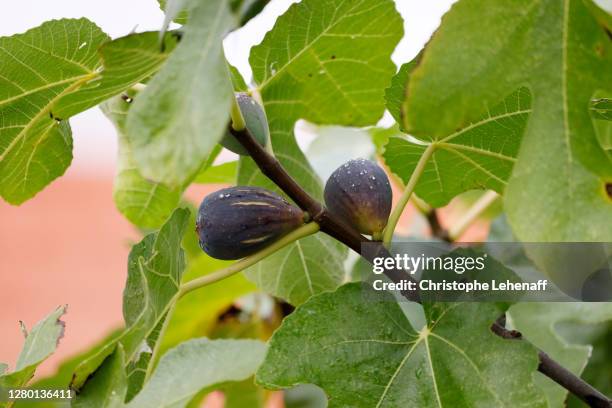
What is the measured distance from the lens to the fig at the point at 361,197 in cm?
105

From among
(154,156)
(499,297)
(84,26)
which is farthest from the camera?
(84,26)

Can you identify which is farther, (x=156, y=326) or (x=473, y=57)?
(x=156, y=326)

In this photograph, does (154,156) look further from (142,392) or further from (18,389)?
(18,389)

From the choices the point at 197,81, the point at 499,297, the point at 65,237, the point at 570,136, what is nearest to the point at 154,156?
the point at 197,81

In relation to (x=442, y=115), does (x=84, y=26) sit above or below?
above

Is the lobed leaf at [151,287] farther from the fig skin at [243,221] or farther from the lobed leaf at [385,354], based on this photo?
the lobed leaf at [385,354]

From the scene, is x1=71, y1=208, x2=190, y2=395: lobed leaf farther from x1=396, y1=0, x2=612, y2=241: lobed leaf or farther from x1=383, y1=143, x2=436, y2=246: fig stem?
x1=396, y1=0, x2=612, y2=241: lobed leaf

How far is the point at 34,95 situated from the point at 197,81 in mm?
525

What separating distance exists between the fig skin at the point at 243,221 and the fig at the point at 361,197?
2.1 inches

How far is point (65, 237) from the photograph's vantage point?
40.1ft

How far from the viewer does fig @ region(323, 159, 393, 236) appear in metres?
1.05

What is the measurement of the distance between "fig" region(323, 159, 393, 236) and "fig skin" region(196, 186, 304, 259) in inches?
2.1

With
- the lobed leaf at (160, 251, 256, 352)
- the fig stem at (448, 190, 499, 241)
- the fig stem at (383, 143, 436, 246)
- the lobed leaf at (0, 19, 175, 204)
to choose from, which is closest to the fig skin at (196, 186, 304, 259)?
the fig stem at (383, 143, 436, 246)

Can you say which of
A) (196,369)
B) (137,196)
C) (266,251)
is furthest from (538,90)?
(137,196)
